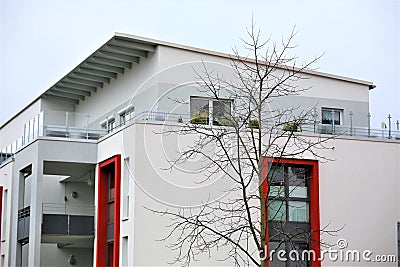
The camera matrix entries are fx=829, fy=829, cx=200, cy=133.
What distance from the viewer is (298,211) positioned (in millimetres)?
21094

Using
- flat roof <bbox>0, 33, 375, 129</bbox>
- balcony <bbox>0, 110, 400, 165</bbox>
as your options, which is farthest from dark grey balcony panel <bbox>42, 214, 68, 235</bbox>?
flat roof <bbox>0, 33, 375, 129</bbox>

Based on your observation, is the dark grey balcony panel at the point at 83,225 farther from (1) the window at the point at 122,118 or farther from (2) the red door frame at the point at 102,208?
(1) the window at the point at 122,118

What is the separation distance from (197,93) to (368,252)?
6113mm

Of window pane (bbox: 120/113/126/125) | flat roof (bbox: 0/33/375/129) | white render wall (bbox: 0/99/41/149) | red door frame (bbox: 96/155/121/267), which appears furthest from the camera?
white render wall (bbox: 0/99/41/149)

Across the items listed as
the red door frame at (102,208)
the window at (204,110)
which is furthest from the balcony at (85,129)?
the window at (204,110)

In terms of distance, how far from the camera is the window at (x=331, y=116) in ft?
76.2

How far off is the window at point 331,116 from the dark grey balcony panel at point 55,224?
25.2 feet

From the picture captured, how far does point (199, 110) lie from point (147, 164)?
2333 millimetres

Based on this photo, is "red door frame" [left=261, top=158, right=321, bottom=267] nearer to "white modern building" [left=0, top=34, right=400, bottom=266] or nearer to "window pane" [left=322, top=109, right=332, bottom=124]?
"white modern building" [left=0, top=34, right=400, bottom=266]

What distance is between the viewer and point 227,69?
24125 millimetres

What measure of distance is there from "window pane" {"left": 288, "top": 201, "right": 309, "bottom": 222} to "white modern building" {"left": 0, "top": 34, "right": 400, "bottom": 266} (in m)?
0.23

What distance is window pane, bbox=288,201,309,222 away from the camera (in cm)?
2100

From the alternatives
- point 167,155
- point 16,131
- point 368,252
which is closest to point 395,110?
point 368,252

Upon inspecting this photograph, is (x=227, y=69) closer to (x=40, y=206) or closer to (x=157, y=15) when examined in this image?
(x=157, y=15)
